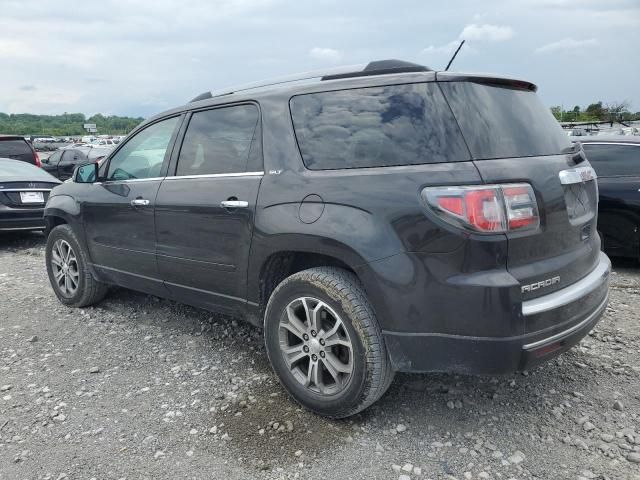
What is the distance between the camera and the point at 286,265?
332cm

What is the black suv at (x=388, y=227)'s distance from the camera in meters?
2.53

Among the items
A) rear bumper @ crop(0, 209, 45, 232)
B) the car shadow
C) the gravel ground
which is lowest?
the car shadow

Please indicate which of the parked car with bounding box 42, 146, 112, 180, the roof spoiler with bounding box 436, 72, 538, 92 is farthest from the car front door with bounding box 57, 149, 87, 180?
the roof spoiler with bounding box 436, 72, 538, 92

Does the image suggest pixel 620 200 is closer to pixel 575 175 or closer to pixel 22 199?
pixel 575 175

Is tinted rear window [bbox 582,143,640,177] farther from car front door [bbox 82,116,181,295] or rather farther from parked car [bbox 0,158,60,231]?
parked car [bbox 0,158,60,231]

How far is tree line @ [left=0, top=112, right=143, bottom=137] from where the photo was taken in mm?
104000

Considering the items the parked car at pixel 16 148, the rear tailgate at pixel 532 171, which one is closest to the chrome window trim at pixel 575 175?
the rear tailgate at pixel 532 171

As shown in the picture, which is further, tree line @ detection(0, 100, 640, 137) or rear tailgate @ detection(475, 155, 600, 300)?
tree line @ detection(0, 100, 640, 137)

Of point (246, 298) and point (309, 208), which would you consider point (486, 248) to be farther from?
point (246, 298)

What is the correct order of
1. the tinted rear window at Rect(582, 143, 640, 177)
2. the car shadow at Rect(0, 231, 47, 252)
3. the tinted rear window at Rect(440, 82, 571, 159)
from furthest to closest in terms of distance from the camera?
the car shadow at Rect(0, 231, 47, 252), the tinted rear window at Rect(582, 143, 640, 177), the tinted rear window at Rect(440, 82, 571, 159)

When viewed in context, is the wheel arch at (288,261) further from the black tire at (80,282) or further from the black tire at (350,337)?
the black tire at (80,282)

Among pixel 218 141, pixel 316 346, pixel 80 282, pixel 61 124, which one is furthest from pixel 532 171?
pixel 61 124

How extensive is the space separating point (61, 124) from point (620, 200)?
132 meters

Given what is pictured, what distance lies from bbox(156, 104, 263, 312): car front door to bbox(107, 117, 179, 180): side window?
23cm
